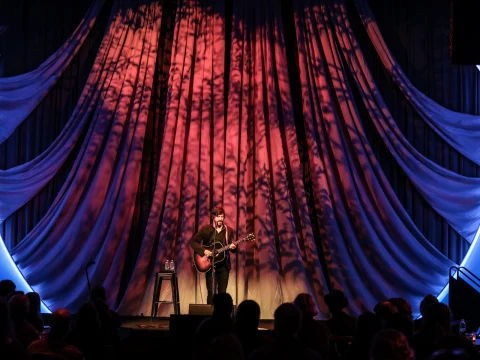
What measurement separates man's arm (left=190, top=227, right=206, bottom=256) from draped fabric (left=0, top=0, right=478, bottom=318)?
2.21 feet

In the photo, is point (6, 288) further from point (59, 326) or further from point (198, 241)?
point (59, 326)

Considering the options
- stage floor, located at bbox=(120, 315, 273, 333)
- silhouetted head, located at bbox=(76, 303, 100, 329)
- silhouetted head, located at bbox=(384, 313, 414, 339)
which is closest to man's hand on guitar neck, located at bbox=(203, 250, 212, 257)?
stage floor, located at bbox=(120, 315, 273, 333)

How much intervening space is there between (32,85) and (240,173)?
11.3 ft

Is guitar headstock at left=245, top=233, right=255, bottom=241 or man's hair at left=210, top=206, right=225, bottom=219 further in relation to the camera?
guitar headstock at left=245, top=233, right=255, bottom=241

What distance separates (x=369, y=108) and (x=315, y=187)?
1.37m

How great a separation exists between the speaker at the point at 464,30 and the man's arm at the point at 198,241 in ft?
12.5

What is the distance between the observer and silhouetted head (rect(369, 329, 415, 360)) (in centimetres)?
334

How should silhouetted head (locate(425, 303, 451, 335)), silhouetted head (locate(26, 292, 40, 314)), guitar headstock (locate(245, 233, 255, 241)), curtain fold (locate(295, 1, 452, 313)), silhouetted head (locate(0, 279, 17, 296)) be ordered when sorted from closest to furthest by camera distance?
silhouetted head (locate(425, 303, 451, 335)) → silhouetted head (locate(26, 292, 40, 314)) → silhouetted head (locate(0, 279, 17, 296)) → guitar headstock (locate(245, 233, 255, 241)) → curtain fold (locate(295, 1, 452, 313))

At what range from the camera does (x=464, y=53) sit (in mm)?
8195

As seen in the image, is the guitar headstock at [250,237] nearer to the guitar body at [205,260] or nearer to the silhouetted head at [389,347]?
the guitar body at [205,260]

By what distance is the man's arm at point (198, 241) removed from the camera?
32.2ft

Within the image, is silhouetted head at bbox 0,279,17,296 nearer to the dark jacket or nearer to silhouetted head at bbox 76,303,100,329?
silhouetted head at bbox 76,303,100,329

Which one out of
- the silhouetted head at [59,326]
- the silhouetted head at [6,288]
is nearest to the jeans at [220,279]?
the silhouetted head at [6,288]

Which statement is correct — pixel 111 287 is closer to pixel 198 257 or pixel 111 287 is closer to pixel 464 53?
pixel 198 257
